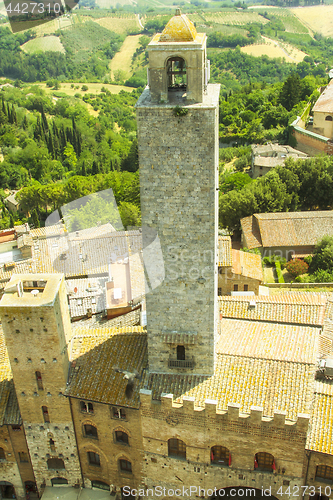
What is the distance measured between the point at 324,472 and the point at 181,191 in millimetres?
14027

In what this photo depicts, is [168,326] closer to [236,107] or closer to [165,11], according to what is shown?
[236,107]

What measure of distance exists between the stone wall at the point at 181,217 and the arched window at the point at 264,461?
4401mm

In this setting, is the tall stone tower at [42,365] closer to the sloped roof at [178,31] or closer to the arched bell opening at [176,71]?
the arched bell opening at [176,71]

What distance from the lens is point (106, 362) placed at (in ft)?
79.3

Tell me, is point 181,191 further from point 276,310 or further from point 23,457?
point 23,457

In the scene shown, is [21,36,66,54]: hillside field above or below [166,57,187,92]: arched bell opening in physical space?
below

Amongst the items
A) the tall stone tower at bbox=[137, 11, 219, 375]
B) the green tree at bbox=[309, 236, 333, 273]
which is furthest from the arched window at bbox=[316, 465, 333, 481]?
the green tree at bbox=[309, 236, 333, 273]

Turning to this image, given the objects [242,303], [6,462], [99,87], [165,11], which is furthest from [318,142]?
[165,11]

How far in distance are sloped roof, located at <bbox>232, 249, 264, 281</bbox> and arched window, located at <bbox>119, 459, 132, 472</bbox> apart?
58.5 feet

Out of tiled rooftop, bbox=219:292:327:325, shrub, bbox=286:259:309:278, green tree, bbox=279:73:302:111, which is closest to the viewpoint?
tiled rooftop, bbox=219:292:327:325

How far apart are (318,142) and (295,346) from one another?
47.8 metres

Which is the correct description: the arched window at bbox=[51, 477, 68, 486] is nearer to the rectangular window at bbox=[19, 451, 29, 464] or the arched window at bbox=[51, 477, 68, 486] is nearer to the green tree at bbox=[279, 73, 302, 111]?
the rectangular window at bbox=[19, 451, 29, 464]

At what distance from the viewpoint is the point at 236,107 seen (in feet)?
286

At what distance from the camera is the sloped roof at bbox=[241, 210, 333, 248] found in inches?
1863
